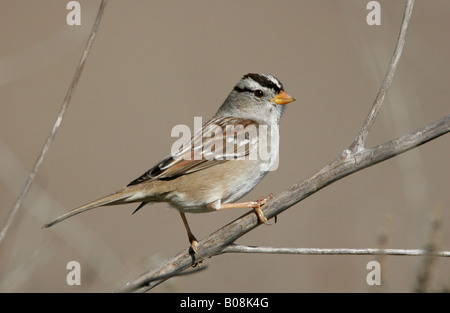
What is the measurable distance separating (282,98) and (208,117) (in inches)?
113

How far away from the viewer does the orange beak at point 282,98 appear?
4484 millimetres

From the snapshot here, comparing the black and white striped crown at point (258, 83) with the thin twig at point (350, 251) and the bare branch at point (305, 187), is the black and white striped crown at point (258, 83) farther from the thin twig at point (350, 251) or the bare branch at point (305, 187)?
the thin twig at point (350, 251)

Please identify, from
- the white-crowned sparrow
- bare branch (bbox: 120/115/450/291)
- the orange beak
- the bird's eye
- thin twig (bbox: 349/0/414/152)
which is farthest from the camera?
the bird's eye

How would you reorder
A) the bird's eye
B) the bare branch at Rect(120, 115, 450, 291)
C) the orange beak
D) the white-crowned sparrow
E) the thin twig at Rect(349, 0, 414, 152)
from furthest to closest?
1. the bird's eye
2. the orange beak
3. the white-crowned sparrow
4. the thin twig at Rect(349, 0, 414, 152)
5. the bare branch at Rect(120, 115, 450, 291)

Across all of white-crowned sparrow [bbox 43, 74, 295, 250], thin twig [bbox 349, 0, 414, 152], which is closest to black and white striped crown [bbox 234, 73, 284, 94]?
white-crowned sparrow [bbox 43, 74, 295, 250]

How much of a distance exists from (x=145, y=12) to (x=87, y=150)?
126 inches

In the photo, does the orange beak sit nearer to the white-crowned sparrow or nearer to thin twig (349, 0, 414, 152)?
the white-crowned sparrow

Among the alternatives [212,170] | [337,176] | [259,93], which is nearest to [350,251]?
[337,176]

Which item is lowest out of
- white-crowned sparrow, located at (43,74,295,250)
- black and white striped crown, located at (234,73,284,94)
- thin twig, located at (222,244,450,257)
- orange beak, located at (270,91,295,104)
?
thin twig, located at (222,244,450,257)

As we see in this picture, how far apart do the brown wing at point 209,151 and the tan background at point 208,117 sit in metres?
0.70

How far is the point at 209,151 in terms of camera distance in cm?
416

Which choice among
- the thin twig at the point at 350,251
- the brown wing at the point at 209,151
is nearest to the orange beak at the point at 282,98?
the brown wing at the point at 209,151

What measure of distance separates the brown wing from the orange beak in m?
0.33

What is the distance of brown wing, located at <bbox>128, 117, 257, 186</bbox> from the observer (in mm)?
4012
